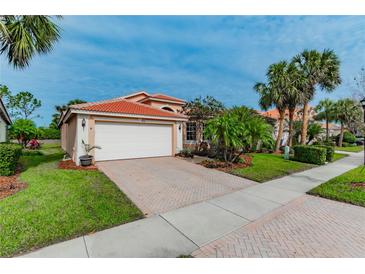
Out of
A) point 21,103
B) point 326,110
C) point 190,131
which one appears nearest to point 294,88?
point 190,131

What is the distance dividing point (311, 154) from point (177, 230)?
11706 millimetres

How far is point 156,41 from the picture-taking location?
9.09 m

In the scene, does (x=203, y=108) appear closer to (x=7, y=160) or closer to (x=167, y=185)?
(x=167, y=185)

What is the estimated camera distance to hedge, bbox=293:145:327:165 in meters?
11.1

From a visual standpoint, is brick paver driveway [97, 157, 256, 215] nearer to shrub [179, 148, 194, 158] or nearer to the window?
shrub [179, 148, 194, 158]

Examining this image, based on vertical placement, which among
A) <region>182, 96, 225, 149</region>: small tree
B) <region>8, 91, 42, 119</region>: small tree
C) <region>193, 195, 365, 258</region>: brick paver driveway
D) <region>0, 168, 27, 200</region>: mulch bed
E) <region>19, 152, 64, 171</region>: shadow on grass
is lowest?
<region>193, 195, 365, 258</region>: brick paver driveway

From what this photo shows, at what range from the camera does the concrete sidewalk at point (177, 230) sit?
2871mm

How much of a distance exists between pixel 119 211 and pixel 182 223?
1.62m

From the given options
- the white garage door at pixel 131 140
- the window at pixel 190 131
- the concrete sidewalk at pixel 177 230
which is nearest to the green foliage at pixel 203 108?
the window at pixel 190 131

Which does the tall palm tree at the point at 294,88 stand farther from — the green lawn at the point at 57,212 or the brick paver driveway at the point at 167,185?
the green lawn at the point at 57,212

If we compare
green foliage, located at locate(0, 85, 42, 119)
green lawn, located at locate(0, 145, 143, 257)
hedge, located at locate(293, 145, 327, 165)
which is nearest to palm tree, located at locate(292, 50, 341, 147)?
hedge, located at locate(293, 145, 327, 165)

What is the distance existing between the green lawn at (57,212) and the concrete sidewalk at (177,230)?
304 millimetres

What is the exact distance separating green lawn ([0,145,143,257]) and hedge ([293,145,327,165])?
11945 millimetres
